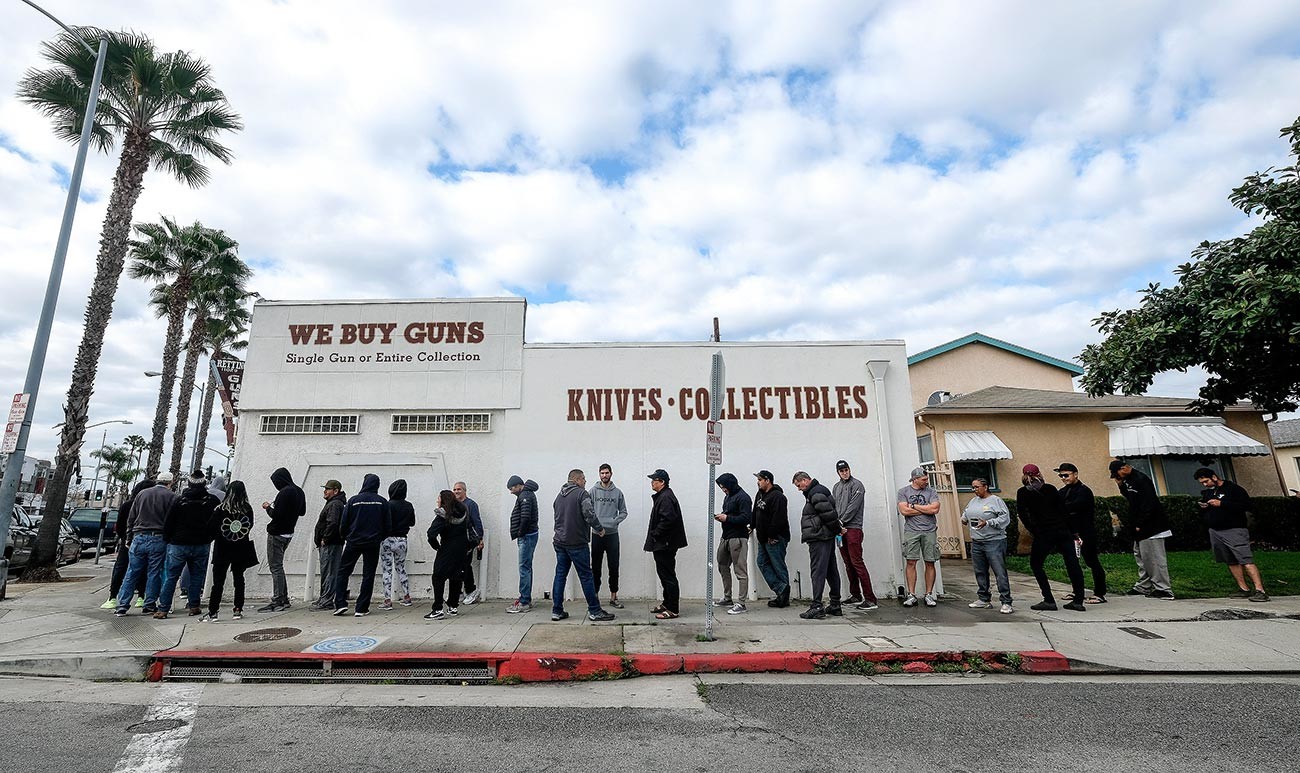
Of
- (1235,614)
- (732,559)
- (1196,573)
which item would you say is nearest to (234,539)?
(732,559)

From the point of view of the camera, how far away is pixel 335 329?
10477mm

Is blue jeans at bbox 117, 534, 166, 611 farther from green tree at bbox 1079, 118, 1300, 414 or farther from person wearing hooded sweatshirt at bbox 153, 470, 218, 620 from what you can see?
green tree at bbox 1079, 118, 1300, 414

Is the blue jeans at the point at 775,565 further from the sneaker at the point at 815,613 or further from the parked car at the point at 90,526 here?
the parked car at the point at 90,526

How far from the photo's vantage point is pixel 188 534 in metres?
8.37

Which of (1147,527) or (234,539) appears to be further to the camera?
(1147,527)

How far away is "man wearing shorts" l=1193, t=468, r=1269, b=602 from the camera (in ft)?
27.7

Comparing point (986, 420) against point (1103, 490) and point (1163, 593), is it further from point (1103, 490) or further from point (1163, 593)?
point (1163, 593)

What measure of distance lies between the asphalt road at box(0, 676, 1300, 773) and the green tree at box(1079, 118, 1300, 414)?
5.54 m

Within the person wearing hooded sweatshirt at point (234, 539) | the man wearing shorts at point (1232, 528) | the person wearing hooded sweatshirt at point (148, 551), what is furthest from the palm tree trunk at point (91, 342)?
the man wearing shorts at point (1232, 528)

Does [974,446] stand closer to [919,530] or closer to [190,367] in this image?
[919,530]

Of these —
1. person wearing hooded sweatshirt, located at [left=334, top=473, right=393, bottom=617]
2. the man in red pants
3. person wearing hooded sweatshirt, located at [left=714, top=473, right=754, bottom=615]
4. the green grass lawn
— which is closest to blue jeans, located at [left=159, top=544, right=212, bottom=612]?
person wearing hooded sweatshirt, located at [left=334, top=473, right=393, bottom=617]

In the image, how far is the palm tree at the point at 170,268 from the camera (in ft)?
71.4

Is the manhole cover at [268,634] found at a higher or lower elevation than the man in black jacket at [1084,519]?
lower

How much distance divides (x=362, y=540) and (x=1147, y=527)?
10931 mm
